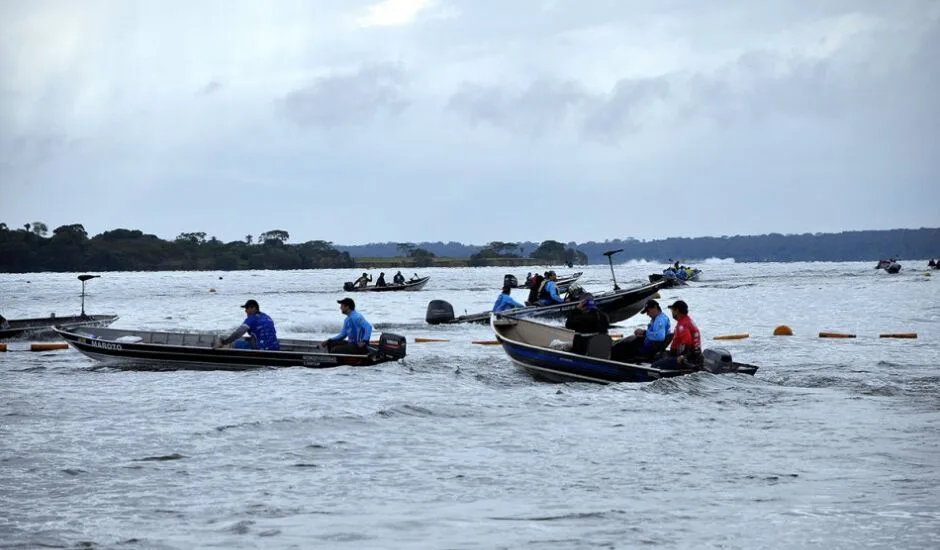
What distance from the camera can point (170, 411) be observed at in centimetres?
1844

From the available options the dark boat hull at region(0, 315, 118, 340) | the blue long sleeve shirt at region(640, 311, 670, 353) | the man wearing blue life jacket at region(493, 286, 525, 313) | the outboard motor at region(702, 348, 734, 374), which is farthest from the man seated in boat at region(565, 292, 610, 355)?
the dark boat hull at region(0, 315, 118, 340)

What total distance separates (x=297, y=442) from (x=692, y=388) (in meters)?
7.86

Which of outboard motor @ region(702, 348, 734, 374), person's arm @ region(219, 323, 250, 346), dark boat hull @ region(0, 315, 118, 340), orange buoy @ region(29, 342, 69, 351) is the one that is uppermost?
person's arm @ region(219, 323, 250, 346)

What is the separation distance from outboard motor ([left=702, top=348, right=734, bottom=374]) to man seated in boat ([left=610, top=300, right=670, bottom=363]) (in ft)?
2.94

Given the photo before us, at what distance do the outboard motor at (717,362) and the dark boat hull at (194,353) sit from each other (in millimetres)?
7415

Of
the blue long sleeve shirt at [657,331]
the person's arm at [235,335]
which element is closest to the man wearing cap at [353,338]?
the person's arm at [235,335]

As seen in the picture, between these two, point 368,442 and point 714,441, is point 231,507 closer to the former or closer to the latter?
point 368,442

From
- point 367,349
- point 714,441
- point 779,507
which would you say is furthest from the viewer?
point 367,349

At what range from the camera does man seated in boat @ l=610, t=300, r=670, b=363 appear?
20562mm

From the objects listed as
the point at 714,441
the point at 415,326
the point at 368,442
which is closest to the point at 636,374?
the point at 714,441

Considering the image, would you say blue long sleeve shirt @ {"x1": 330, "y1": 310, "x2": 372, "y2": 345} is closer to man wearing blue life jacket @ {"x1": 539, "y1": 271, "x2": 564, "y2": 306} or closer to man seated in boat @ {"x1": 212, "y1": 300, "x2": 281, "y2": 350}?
man seated in boat @ {"x1": 212, "y1": 300, "x2": 281, "y2": 350}

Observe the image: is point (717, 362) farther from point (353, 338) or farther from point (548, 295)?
point (548, 295)

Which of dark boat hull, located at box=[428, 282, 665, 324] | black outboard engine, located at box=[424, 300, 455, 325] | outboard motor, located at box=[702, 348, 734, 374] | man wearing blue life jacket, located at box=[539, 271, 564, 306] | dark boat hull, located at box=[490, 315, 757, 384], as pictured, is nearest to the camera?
dark boat hull, located at box=[490, 315, 757, 384]

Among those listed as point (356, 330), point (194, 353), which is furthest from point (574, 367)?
point (194, 353)
